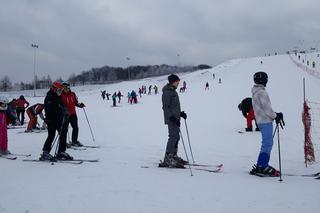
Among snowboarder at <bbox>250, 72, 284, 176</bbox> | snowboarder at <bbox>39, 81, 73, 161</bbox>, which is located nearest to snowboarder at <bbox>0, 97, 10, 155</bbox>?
snowboarder at <bbox>39, 81, 73, 161</bbox>

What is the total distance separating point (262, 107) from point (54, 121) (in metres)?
4.49

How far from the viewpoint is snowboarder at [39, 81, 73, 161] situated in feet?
26.4

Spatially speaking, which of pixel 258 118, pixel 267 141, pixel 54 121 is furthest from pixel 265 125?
pixel 54 121

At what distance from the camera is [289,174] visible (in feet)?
23.4

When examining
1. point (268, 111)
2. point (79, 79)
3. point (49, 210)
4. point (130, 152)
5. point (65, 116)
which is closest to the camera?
point (49, 210)

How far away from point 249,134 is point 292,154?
11.3ft

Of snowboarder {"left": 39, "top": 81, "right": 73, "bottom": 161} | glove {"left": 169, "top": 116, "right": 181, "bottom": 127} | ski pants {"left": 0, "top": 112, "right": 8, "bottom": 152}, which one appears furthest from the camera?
ski pants {"left": 0, "top": 112, "right": 8, "bottom": 152}

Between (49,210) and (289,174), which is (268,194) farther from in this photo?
(49,210)

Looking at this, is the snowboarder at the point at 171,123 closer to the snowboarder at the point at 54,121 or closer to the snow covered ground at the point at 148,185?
the snow covered ground at the point at 148,185

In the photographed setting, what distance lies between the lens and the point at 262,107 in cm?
→ 686

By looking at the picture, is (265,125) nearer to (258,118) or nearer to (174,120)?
(258,118)

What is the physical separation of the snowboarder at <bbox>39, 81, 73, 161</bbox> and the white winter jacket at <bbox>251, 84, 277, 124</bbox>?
417 cm

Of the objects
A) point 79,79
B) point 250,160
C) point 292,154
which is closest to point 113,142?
point 250,160

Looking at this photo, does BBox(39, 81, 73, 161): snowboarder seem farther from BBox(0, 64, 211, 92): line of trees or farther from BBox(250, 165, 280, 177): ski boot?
BBox(0, 64, 211, 92): line of trees
